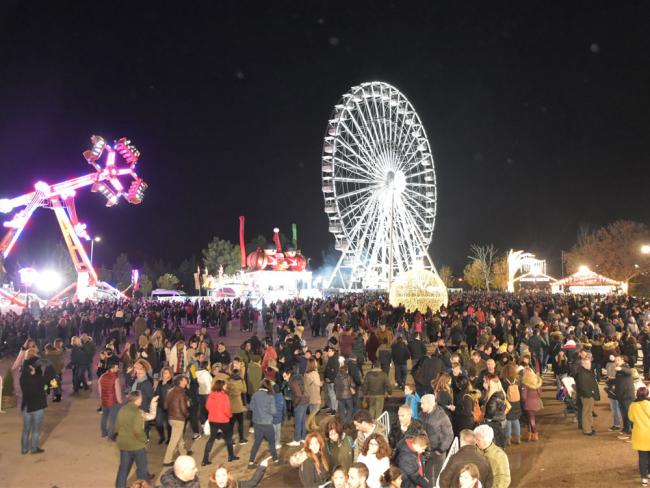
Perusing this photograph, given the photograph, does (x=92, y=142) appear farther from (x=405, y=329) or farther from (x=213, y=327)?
(x=405, y=329)

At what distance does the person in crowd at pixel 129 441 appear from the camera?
6.98 m

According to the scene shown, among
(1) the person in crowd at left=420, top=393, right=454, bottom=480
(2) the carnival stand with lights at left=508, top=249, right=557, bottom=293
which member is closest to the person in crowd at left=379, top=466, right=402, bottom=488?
(1) the person in crowd at left=420, top=393, right=454, bottom=480

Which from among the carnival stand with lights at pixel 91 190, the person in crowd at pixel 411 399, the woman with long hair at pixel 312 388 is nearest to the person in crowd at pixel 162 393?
the woman with long hair at pixel 312 388

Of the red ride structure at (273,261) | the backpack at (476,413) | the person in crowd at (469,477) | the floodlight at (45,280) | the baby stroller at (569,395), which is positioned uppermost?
the red ride structure at (273,261)

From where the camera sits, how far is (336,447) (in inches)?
230

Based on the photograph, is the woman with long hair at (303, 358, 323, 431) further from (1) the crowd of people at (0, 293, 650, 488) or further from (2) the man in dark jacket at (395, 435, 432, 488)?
(2) the man in dark jacket at (395, 435, 432, 488)

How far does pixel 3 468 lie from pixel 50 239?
97.5 m

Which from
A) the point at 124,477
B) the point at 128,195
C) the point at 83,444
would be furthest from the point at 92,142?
the point at 124,477

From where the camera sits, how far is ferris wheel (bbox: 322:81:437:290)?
42375 millimetres

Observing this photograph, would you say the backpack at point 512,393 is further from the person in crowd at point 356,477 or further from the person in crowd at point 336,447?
the person in crowd at point 356,477

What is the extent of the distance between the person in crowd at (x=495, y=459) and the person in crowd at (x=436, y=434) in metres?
1.32

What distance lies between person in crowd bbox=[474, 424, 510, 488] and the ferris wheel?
35.6m

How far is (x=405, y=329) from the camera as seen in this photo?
66.7 feet

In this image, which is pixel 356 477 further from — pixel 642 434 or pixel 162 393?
pixel 162 393
